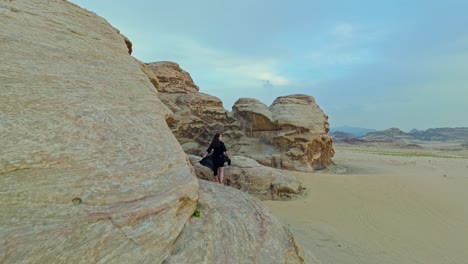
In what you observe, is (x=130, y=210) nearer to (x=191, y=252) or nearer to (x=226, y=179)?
(x=191, y=252)

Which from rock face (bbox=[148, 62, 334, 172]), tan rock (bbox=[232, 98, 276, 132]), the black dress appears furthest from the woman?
tan rock (bbox=[232, 98, 276, 132])

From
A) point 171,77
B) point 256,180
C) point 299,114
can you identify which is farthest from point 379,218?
point 171,77

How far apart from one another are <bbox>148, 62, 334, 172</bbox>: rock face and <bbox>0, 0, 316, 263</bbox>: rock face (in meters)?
12.9

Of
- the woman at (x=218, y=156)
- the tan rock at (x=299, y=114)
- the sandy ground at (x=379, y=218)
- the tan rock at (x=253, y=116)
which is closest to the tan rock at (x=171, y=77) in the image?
the tan rock at (x=253, y=116)

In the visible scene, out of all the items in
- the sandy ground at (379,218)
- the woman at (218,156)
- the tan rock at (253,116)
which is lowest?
the sandy ground at (379,218)

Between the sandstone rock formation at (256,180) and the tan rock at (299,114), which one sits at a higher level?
the tan rock at (299,114)

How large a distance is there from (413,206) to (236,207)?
948cm

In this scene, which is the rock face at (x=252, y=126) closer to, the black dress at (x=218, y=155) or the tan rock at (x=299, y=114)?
the tan rock at (x=299, y=114)

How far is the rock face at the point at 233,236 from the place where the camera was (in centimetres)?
443

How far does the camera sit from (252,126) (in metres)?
20.8

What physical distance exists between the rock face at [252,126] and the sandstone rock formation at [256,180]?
19.5 ft

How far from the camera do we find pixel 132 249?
382cm

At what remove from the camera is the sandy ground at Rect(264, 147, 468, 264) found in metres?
8.28

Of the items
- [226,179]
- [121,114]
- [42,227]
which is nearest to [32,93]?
[121,114]
